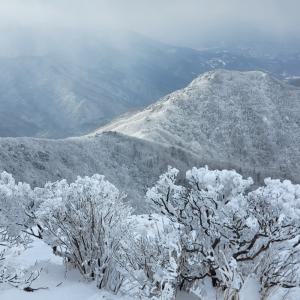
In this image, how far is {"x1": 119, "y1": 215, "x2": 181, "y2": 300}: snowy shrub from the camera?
523 inches

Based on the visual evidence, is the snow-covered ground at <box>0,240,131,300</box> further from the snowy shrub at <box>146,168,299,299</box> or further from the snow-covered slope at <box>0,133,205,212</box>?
the snow-covered slope at <box>0,133,205,212</box>

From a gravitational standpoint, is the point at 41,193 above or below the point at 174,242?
below

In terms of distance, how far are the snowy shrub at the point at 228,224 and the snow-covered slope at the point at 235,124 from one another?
90.9m

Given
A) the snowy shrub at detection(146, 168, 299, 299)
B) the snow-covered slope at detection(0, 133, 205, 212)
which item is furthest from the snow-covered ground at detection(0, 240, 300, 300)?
the snow-covered slope at detection(0, 133, 205, 212)

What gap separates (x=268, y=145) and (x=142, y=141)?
46983 millimetres

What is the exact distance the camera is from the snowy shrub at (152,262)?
13275 millimetres

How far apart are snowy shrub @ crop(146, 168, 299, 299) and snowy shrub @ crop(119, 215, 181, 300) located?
2.42 feet

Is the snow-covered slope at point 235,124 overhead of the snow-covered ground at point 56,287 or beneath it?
beneath

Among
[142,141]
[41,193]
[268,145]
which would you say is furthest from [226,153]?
[41,193]

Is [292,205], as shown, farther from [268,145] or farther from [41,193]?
[268,145]

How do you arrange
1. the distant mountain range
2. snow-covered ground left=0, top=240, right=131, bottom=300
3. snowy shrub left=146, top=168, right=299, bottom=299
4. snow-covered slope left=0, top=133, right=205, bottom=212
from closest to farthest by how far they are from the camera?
snowy shrub left=146, top=168, right=299, bottom=299 < snow-covered ground left=0, top=240, right=131, bottom=300 < snow-covered slope left=0, top=133, right=205, bottom=212 < the distant mountain range

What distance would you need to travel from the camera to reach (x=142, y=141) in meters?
103

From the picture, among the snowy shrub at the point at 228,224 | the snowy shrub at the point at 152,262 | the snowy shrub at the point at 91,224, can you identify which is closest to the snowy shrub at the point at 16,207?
the snowy shrub at the point at 91,224

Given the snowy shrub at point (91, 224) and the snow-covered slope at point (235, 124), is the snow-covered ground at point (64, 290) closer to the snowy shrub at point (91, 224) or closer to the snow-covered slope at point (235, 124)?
the snowy shrub at point (91, 224)
